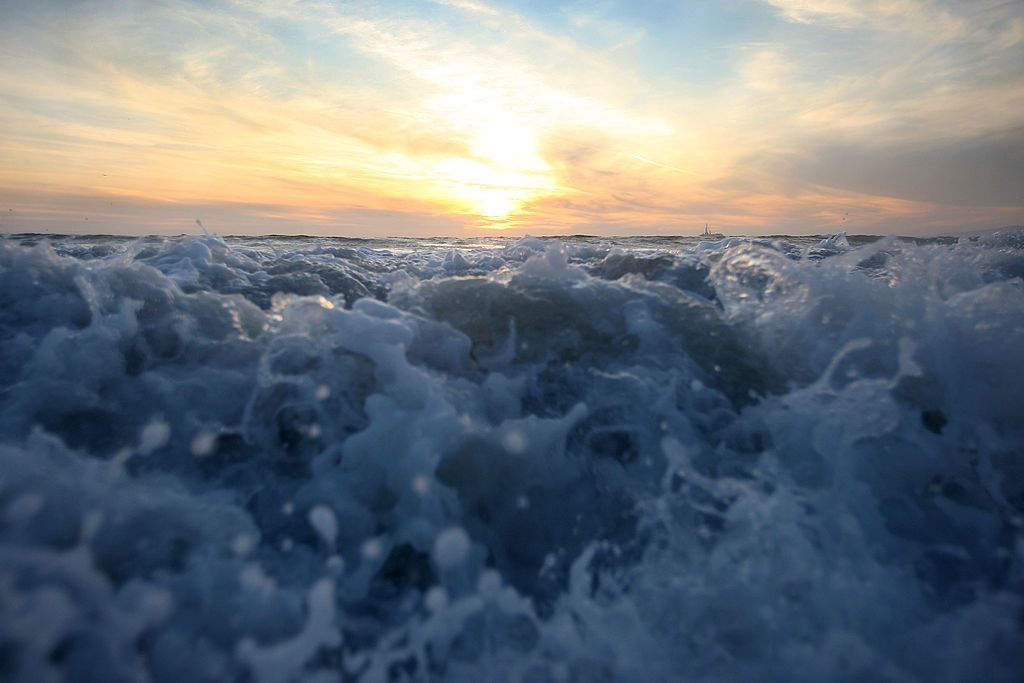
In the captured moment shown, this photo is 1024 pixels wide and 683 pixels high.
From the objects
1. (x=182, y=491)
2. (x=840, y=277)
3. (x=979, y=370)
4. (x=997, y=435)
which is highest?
(x=840, y=277)

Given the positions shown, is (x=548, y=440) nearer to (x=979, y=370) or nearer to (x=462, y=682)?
(x=462, y=682)

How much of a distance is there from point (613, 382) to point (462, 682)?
1.98m

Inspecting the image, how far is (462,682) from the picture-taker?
186cm

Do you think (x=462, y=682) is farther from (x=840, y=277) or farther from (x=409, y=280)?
(x=409, y=280)

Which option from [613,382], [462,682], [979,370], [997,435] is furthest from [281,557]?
[979,370]

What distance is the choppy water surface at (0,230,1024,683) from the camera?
6.25 ft

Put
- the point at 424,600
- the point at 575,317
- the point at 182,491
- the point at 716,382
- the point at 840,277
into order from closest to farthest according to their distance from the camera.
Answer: the point at 424,600
the point at 182,491
the point at 716,382
the point at 840,277
the point at 575,317

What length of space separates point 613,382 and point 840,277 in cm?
195

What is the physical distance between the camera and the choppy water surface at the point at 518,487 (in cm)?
190


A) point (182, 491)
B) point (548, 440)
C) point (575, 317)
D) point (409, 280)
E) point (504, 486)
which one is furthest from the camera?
point (409, 280)

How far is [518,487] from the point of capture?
265 centimetres

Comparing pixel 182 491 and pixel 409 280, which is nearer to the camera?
pixel 182 491

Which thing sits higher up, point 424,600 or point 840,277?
point 840,277

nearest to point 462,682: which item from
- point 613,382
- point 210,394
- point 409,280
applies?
point 613,382
